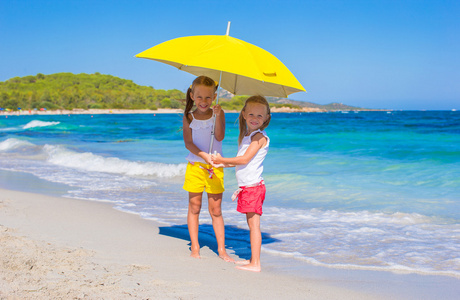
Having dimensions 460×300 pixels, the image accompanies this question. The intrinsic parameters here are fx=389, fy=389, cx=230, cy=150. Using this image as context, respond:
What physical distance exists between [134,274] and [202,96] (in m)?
1.70

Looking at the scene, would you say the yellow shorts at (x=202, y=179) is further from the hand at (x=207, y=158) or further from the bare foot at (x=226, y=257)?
the bare foot at (x=226, y=257)

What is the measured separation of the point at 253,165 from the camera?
11.7 feet

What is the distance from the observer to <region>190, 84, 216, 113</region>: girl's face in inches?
146

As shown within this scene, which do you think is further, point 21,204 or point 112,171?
point 112,171

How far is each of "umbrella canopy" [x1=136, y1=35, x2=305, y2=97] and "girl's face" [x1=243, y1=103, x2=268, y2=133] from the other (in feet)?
0.79

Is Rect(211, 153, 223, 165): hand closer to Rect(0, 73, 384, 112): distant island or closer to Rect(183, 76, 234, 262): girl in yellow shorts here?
Rect(183, 76, 234, 262): girl in yellow shorts

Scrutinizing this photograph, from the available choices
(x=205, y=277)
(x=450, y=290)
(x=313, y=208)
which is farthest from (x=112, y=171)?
(x=450, y=290)

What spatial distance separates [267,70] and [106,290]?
224 centimetres

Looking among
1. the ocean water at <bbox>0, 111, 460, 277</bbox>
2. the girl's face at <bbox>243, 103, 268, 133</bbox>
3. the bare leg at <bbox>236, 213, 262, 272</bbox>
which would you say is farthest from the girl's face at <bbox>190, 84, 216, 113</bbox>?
the bare leg at <bbox>236, 213, 262, 272</bbox>

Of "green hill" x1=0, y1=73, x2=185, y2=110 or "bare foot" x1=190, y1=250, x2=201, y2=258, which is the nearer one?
"bare foot" x1=190, y1=250, x2=201, y2=258

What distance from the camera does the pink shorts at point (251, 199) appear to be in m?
3.52

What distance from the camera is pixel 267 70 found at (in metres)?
3.54

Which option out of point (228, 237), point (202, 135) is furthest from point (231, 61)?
point (228, 237)

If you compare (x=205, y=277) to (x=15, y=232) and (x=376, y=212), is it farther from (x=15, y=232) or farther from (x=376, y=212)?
(x=376, y=212)
